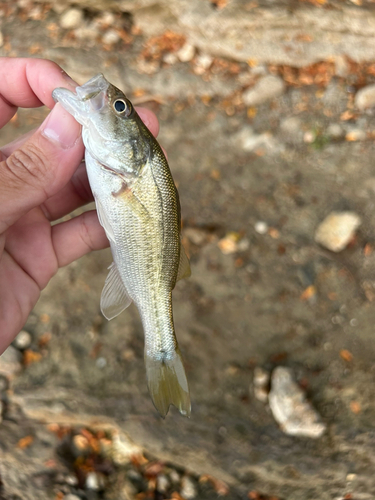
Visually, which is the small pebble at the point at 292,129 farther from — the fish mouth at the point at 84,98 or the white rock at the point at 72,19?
the white rock at the point at 72,19

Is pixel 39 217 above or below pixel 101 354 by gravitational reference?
above

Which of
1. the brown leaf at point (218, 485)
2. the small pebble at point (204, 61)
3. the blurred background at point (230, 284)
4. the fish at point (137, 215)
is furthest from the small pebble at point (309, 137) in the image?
the brown leaf at point (218, 485)

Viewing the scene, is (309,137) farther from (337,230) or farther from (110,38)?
(110,38)

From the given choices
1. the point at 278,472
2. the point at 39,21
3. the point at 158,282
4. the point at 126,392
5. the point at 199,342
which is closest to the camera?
the point at 158,282

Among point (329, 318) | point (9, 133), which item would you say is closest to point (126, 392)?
point (329, 318)

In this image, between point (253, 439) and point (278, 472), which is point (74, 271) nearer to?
point (253, 439)

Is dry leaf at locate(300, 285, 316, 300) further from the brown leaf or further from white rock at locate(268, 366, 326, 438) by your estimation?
the brown leaf
